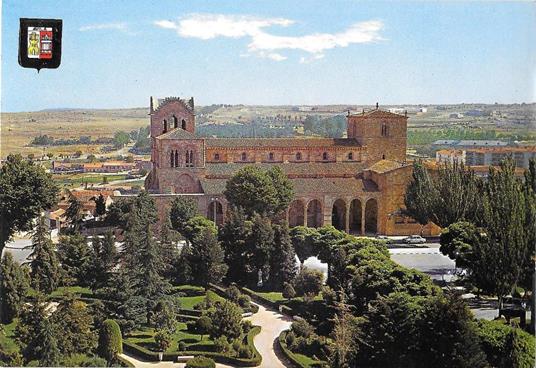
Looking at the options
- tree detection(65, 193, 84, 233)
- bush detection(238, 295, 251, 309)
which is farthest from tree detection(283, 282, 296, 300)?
tree detection(65, 193, 84, 233)

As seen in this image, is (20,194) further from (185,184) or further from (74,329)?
(185,184)

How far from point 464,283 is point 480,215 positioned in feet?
Answer: 1.94

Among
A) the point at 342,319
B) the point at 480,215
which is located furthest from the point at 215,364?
the point at 480,215

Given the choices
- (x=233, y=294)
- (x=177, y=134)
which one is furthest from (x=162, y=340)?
(x=177, y=134)

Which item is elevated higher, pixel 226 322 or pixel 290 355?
pixel 226 322

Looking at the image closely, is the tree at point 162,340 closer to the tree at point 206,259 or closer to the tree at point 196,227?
the tree at point 206,259

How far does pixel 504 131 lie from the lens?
6.32 metres

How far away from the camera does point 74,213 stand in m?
6.82

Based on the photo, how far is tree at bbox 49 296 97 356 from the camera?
19.8 feet

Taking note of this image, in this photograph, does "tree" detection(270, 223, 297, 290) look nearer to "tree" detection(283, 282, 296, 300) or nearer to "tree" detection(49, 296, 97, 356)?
"tree" detection(283, 282, 296, 300)

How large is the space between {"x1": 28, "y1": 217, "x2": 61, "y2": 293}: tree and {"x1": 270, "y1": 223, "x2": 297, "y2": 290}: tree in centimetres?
180

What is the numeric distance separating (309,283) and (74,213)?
6.85 feet

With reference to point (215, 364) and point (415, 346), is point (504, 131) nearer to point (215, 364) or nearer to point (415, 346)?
point (415, 346)

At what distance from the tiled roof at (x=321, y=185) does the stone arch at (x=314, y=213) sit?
99mm
